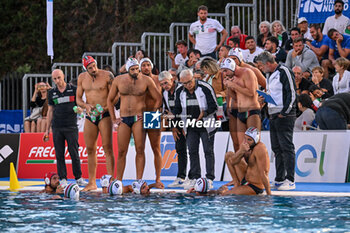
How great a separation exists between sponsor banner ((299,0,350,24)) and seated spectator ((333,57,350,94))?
3.65 metres

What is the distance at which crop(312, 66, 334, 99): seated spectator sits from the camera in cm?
1541

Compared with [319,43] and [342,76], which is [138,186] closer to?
[342,76]

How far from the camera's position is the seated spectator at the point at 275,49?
1658cm

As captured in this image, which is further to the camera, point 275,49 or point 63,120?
point 275,49

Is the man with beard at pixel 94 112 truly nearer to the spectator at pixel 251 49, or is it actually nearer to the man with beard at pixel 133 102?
the man with beard at pixel 133 102

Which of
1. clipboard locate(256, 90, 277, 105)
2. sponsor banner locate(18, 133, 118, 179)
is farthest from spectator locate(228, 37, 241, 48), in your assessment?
clipboard locate(256, 90, 277, 105)

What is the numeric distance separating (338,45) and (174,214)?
833cm

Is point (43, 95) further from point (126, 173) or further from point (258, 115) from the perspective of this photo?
point (258, 115)

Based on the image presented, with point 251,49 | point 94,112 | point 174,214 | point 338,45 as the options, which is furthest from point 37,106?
point 174,214

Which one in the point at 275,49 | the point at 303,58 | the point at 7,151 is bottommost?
the point at 7,151

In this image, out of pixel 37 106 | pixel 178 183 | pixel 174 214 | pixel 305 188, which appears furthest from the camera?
pixel 37 106

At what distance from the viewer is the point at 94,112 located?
43.6ft

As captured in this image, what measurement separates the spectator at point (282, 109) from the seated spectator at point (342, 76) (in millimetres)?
3058

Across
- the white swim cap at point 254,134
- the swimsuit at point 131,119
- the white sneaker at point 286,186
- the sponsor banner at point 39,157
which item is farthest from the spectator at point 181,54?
the white swim cap at point 254,134
